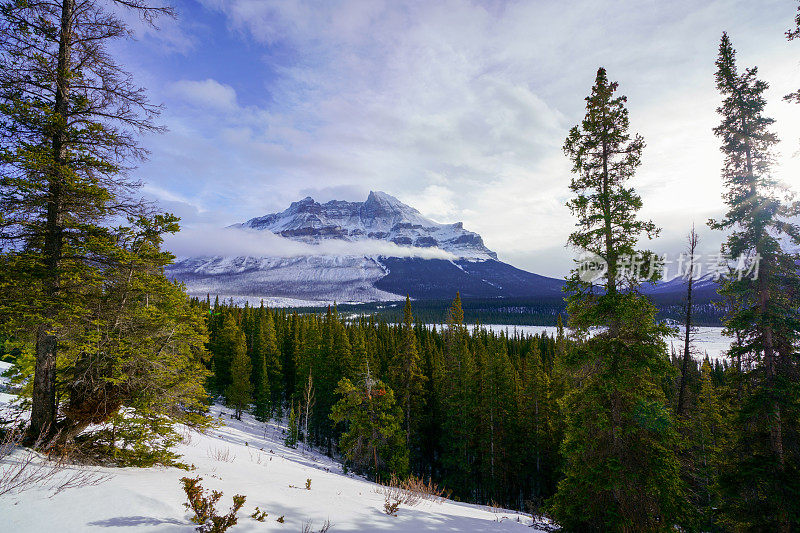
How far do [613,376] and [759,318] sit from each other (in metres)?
5.64

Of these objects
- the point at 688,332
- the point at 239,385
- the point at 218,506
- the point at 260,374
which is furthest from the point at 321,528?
the point at 260,374

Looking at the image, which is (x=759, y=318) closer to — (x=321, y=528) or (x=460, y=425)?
(x=321, y=528)

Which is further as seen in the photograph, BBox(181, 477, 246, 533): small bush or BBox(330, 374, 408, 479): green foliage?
BBox(330, 374, 408, 479): green foliage

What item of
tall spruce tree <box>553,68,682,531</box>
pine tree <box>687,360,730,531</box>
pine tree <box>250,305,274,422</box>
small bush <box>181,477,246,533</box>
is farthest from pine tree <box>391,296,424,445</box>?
small bush <box>181,477,246,533</box>

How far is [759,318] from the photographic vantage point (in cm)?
1081

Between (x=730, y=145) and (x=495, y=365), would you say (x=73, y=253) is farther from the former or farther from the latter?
(x=495, y=365)

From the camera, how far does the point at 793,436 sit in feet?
34.7

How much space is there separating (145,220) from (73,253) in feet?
5.62

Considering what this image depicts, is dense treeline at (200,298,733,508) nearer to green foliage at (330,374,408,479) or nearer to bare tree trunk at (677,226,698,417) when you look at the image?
green foliage at (330,374,408,479)

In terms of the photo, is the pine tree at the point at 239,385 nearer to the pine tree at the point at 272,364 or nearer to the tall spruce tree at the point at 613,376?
the pine tree at the point at 272,364

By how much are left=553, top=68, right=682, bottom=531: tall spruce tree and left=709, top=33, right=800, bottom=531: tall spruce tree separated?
2.88 meters

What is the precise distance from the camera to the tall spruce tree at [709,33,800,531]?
33.6 feet

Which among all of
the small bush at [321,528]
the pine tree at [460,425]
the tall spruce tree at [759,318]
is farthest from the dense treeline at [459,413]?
the small bush at [321,528]

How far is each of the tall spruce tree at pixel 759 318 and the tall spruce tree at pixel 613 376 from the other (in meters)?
2.88
